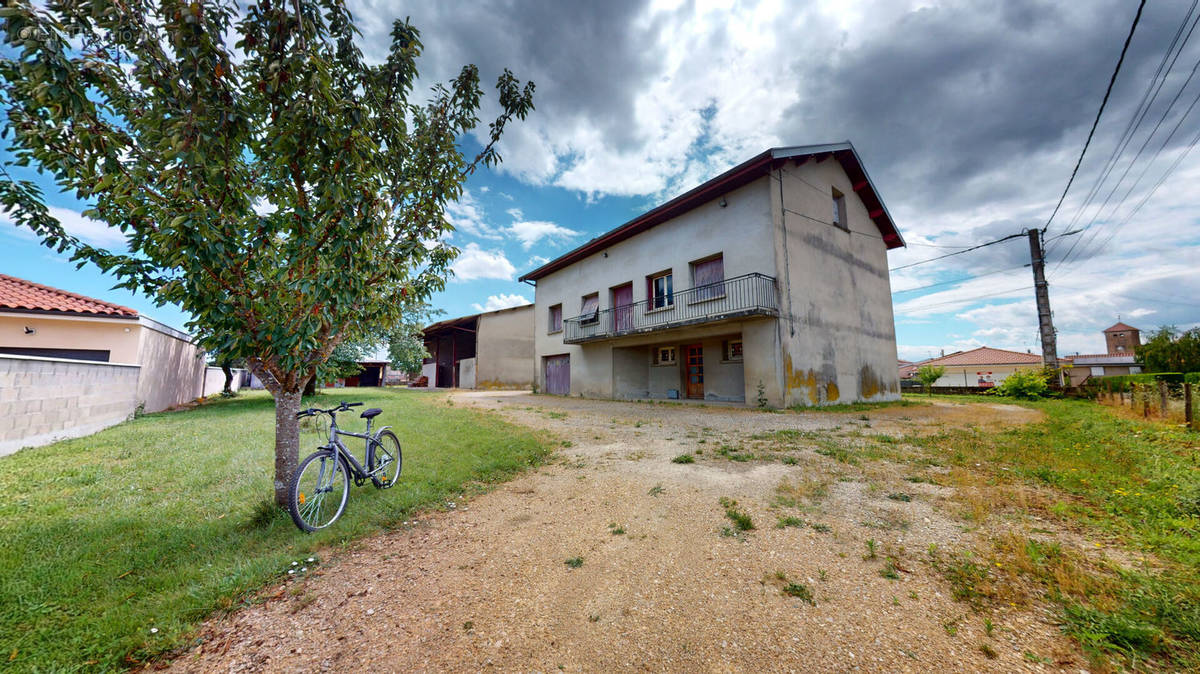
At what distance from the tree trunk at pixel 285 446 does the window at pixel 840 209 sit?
15.8 metres

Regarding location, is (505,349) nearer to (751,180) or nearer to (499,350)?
(499,350)

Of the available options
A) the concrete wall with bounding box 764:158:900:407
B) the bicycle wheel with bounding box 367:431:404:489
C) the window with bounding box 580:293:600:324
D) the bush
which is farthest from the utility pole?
the bicycle wheel with bounding box 367:431:404:489

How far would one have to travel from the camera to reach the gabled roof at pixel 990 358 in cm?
3494

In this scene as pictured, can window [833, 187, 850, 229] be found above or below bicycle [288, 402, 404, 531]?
above

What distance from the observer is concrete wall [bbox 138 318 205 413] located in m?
9.96

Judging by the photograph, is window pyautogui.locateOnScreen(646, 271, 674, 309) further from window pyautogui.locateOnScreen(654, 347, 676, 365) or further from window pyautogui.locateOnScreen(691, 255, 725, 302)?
window pyautogui.locateOnScreen(654, 347, 676, 365)

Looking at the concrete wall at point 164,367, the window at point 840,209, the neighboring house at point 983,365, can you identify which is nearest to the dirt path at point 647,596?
the concrete wall at point 164,367

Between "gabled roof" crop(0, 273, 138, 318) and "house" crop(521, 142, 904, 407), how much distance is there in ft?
40.8

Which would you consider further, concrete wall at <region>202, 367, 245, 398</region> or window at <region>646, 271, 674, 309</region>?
concrete wall at <region>202, 367, 245, 398</region>

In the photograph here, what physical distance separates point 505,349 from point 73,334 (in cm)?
1525

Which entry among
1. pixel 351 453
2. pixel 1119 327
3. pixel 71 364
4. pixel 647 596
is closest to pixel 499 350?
pixel 71 364

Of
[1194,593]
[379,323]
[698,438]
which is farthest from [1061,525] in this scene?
[379,323]

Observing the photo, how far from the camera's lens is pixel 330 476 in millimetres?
3432

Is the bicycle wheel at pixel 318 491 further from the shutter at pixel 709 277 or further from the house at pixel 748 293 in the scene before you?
the shutter at pixel 709 277
